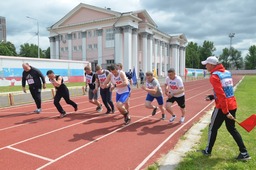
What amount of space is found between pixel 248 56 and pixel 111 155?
12655 cm

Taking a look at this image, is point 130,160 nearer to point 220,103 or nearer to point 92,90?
point 220,103

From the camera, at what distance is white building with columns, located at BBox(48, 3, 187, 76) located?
41.1 m

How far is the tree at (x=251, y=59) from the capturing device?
11269 centimetres

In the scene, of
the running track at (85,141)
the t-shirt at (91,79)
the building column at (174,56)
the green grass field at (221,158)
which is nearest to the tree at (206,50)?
the building column at (174,56)

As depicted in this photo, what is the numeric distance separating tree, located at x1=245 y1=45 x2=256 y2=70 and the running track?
391 feet

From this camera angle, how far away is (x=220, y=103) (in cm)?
409

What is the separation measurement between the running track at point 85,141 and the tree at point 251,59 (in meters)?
119

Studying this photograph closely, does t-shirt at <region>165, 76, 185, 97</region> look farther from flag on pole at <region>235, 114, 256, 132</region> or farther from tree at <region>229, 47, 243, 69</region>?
tree at <region>229, 47, 243, 69</region>

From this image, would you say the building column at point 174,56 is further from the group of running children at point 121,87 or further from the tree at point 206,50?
the group of running children at point 121,87

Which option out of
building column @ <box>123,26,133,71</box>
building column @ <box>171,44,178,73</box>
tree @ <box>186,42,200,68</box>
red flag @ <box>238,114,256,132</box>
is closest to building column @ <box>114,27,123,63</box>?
building column @ <box>123,26,133,71</box>

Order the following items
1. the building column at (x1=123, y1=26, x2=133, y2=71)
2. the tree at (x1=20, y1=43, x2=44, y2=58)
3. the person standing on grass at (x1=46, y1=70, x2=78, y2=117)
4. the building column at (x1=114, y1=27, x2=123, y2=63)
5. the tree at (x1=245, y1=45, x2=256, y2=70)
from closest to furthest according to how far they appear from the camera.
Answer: the person standing on grass at (x1=46, y1=70, x2=78, y2=117), the building column at (x1=123, y1=26, x2=133, y2=71), the building column at (x1=114, y1=27, x2=123, y2=63), the tree at (x1=20, y1=43, x2=44, y2=58), the tree at (x1=245, y1=45, x2=256, y2=70)

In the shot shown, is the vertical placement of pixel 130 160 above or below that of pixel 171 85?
below

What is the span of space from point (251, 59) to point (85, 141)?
407 feet

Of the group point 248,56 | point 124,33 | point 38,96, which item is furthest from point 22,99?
point 248,56
